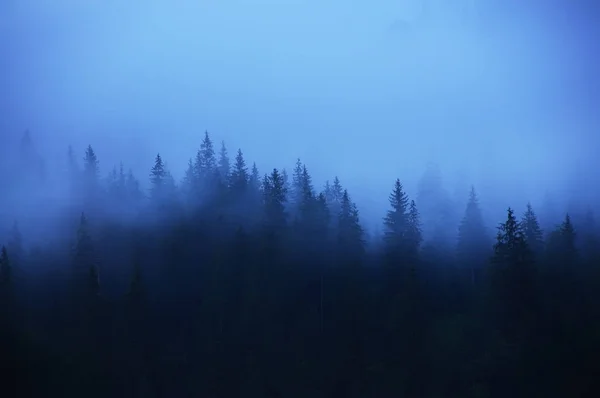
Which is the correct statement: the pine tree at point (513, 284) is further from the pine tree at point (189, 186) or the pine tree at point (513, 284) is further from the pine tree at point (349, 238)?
the pine tree at point (189, 186)

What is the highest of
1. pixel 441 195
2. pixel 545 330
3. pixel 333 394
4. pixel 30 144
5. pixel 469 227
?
pixel 30 144

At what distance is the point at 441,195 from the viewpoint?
66.8m

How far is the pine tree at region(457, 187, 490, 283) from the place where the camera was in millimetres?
52781

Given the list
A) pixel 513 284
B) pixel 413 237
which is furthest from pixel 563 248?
pixel 413 237

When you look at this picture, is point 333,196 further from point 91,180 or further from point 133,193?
point 91,180

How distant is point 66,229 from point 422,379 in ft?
131

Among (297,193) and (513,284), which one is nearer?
(513,284)

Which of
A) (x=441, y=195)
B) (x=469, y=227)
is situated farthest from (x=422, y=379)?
(x=441, y=195)

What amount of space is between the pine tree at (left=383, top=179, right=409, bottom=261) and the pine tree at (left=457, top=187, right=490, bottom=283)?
622 cm

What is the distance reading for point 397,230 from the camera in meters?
51.4

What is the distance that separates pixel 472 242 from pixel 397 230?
793 cm

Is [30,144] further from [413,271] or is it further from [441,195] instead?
[413,271]

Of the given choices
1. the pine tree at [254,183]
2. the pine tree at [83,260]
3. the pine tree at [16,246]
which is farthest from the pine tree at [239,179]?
the pine tree at [16,246]

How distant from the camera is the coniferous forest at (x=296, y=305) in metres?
42.4
